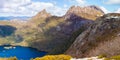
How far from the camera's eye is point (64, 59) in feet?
89.5

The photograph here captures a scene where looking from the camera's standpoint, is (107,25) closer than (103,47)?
No

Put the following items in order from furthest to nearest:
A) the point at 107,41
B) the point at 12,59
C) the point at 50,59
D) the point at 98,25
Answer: the point at 98,25 < the point at 107,41 < the point at 12,59 < the point at 50,59

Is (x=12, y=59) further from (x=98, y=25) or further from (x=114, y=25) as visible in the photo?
(x=98, y=25)

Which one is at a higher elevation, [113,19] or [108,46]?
Answer: [113,19]

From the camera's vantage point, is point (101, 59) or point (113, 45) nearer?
point (101, 59)

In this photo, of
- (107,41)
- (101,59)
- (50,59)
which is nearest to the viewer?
(50,59)

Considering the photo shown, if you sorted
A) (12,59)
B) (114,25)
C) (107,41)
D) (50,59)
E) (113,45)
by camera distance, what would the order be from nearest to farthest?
(50,59) → (12,59) → (113,45) → (107,41) → (114,25)

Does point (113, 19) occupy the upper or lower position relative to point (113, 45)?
upper

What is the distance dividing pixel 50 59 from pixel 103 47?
31.7m

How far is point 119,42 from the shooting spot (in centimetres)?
5525

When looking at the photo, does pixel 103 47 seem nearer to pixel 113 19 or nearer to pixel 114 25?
pixel 114 25

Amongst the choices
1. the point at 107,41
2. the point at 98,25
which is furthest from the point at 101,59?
the point at 98,25

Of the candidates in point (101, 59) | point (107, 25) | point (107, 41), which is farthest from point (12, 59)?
point (107, 25)

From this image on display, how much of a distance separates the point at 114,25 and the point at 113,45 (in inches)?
1076
